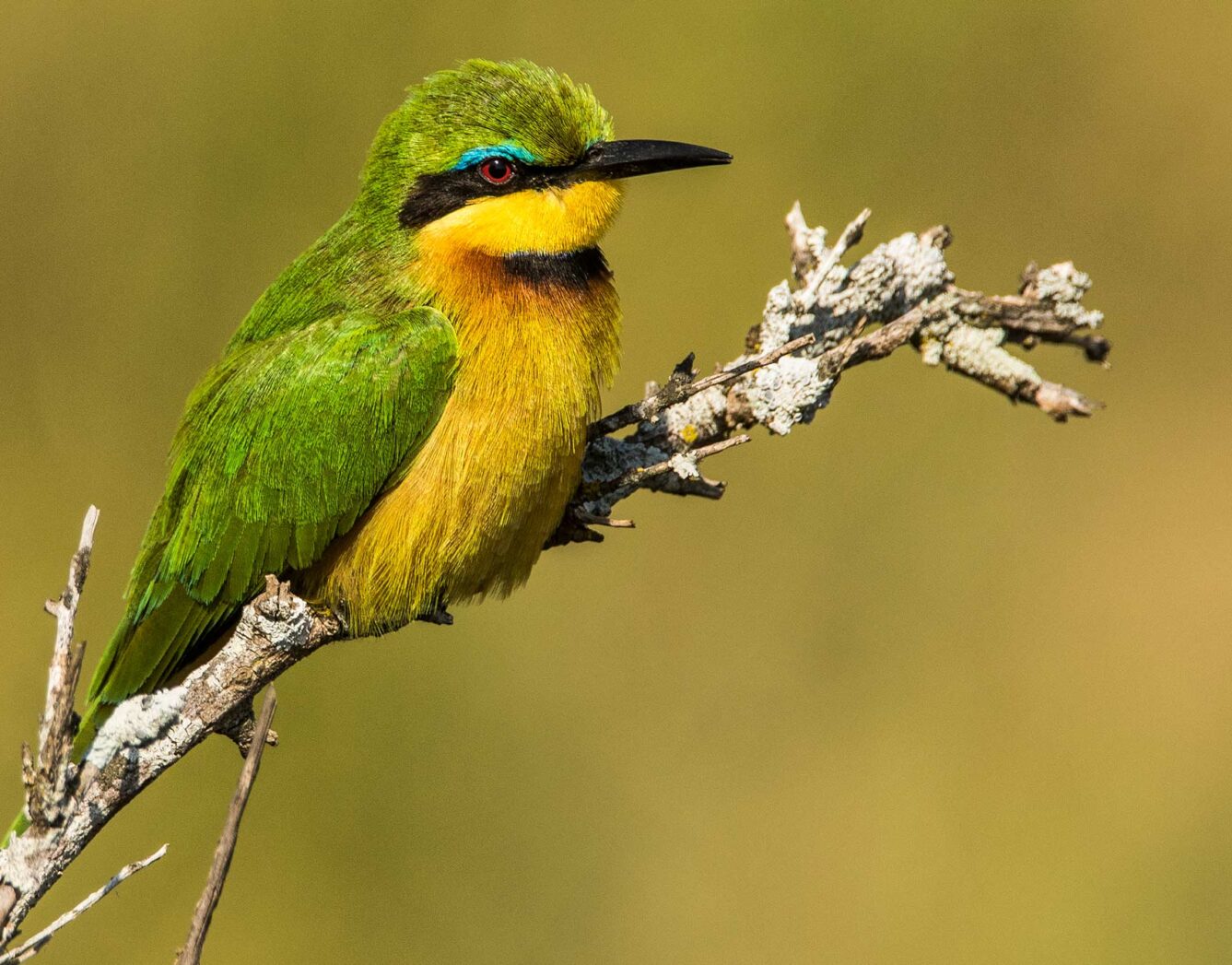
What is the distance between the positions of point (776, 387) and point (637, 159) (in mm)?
531

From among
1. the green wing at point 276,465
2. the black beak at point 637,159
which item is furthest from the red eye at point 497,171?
the green wing at point 276,465

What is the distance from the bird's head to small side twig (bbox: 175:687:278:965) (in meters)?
1.14

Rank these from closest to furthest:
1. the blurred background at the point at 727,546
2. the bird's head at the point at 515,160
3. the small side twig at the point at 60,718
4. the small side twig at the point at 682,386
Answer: the small side twig at the point at 60,718 < the small side twig at the point at 682,386 < the bird's head at the point at 515,160 < the blurred background at the point at 727,546

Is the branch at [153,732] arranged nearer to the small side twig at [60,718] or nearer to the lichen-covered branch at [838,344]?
the small side twig at [60,718]

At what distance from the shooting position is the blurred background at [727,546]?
3.46m

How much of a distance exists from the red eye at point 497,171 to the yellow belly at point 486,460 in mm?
154

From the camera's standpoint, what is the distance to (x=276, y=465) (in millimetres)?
2500

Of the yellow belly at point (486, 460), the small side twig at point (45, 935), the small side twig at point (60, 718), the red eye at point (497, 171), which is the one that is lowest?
the small side twig at point (45, 935)

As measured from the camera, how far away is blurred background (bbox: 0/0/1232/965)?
3.46 metres

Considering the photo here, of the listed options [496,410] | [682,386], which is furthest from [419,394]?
[682,386]

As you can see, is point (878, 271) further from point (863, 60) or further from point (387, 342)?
point (863, 60)

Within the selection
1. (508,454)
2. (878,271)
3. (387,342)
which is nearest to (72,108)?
(387,342)

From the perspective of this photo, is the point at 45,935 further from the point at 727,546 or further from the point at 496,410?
the point at 727,546

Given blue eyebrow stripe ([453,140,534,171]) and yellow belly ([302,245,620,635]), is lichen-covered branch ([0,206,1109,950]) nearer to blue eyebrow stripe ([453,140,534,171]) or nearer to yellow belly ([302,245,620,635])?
yellow belly ([302,245,620,635])
